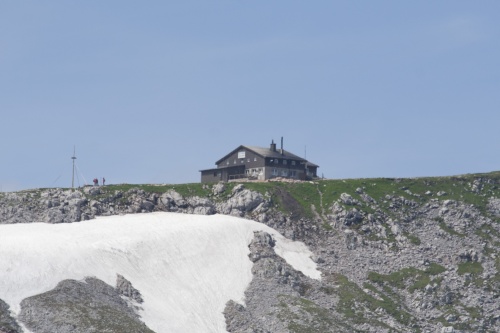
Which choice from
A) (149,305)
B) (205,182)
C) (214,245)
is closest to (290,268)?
(214,245)

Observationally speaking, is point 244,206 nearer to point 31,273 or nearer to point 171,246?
point 171,246

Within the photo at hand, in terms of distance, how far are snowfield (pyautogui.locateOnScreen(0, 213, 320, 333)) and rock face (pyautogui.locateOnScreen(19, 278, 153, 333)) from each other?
1.93m

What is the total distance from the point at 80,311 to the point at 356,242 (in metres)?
52.7

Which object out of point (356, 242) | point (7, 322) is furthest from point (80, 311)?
point (356, 242)

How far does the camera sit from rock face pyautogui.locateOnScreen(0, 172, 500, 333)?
5768 inches

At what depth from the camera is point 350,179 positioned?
188750 millimetres

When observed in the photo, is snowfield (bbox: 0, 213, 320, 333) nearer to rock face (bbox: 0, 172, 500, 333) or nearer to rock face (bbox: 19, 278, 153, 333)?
rock face (bbox: 19, 278, 153, 333)

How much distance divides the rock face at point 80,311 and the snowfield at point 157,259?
6.33 ft

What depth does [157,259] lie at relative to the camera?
153 meters

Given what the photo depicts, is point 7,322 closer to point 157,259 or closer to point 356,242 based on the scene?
point 157,259

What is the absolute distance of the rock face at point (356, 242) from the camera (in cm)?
14650

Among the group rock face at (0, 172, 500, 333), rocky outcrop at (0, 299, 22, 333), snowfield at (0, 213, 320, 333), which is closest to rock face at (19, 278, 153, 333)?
rocky outcrop at (0, 299, 22, 333)

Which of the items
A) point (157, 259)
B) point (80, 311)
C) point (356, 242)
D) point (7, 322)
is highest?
point (356, 242)

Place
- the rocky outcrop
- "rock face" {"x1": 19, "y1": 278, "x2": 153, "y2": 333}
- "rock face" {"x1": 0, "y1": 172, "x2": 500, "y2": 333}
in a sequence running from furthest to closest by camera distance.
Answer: "rock face" {"x1": 0, "y1": 172, "x2": 500, "y2": 333}, "rock face" {"x1": 19, "y1": 278, "x2": 153, "y2": 333}, the rocky outcrop
